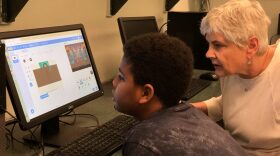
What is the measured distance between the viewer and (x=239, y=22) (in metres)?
1.31

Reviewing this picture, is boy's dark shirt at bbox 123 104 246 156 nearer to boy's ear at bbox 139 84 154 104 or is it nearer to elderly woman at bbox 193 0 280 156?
boy's ear at bbox 139 84 154 104

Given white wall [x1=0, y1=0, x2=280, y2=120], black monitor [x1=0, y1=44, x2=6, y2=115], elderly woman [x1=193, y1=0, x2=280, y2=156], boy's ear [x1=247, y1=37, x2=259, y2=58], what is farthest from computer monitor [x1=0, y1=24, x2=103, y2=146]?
boy's ear [x1=247, y1=37, x2=259, y2=58]

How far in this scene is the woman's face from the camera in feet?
4.41

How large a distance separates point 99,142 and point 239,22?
2.14ft

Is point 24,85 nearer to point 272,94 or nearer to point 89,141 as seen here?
point 89,141

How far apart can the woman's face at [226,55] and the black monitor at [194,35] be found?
99 cm

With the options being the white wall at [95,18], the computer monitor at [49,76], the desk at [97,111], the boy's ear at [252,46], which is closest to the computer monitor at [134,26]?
the white wall at [95,18]

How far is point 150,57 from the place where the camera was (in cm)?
91

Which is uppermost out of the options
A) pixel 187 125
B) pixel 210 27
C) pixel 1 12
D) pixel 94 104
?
pixel 1 12

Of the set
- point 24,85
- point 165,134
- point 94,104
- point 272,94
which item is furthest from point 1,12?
point 272,94

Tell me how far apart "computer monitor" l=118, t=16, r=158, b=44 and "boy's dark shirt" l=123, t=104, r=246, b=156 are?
3.31 feet

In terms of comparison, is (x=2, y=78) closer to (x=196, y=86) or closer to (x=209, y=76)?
(x=196, y=86)

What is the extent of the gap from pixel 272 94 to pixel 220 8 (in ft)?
1.26

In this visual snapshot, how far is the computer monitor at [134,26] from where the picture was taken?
6.48 feet
